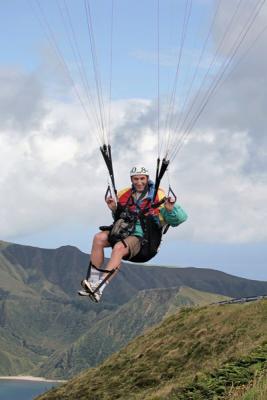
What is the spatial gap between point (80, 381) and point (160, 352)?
47.2 ft

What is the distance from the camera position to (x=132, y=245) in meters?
16.5

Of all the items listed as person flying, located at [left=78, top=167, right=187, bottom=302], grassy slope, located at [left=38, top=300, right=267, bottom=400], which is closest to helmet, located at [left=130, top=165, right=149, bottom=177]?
person flying, located at [left=78, top=167, right=187, bottom=302]

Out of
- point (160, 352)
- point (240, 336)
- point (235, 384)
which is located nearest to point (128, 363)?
point (160, 352)

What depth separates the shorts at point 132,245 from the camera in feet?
53.9

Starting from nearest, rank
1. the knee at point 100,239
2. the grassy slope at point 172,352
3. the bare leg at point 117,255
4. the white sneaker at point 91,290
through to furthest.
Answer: the white sneaker at point 91,290 < the bare leg at point 117,255 < the knee at point 100,239 < the grassy slope at point 172,352

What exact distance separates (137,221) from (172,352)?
6043cm

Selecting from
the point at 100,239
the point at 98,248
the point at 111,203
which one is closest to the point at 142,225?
the point at 111,203

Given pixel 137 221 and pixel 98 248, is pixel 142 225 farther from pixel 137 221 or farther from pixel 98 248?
pixel 98 248

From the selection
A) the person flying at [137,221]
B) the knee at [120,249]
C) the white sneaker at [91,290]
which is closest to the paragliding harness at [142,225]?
the person flying at [137,221]

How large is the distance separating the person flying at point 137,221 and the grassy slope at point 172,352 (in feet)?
126

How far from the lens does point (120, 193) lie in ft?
56.2

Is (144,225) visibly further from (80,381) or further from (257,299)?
(80,381)

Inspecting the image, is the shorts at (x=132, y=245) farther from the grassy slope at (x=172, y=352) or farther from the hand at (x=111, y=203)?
the grassy slope at (x=172, y=352)

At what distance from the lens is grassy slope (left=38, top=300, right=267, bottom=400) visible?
61.0 metres
